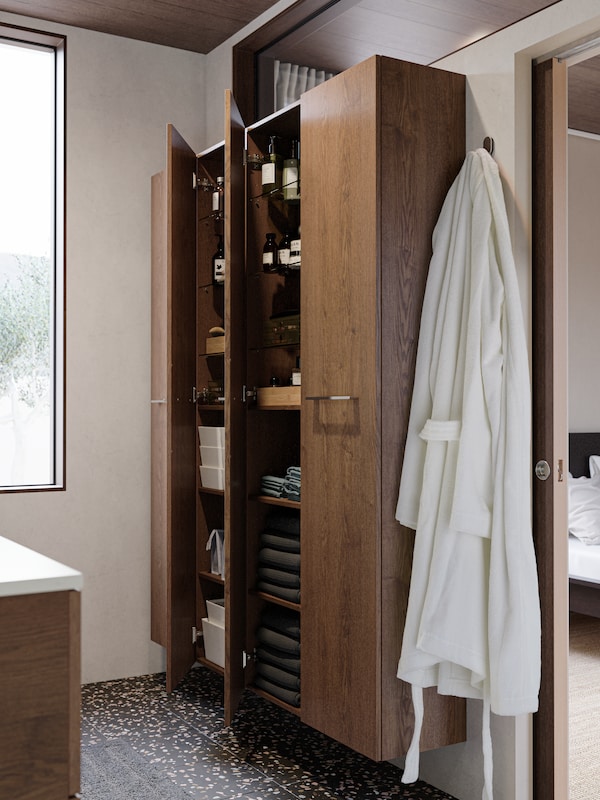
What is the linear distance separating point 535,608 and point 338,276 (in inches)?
42.9

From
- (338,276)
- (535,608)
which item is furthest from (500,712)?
(338,276)

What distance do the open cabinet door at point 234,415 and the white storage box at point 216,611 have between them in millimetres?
308

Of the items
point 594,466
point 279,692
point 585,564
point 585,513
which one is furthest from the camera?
point 594,466

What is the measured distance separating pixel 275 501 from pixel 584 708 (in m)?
1.44

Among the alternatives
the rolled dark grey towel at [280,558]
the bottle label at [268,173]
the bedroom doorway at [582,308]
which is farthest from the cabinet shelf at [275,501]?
the bedroom doorway at [582,308]

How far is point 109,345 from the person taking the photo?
12.6 feet

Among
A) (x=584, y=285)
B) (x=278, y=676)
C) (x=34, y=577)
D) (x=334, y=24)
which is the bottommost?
(x=278, y=676)

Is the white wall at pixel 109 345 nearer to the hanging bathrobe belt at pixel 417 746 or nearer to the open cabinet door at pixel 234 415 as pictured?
the open cabinet door at pixel 234 415

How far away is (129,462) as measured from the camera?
12.7ft

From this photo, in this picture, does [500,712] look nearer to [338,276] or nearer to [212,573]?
[338,276]

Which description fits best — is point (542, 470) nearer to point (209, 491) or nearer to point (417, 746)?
point (417, 746)

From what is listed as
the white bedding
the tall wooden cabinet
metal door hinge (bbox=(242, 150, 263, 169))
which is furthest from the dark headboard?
metal door hinge (bbox=(242, 150, 263, 169))

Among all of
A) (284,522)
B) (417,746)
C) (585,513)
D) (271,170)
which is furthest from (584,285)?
(417,746)

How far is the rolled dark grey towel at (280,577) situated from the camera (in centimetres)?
302
